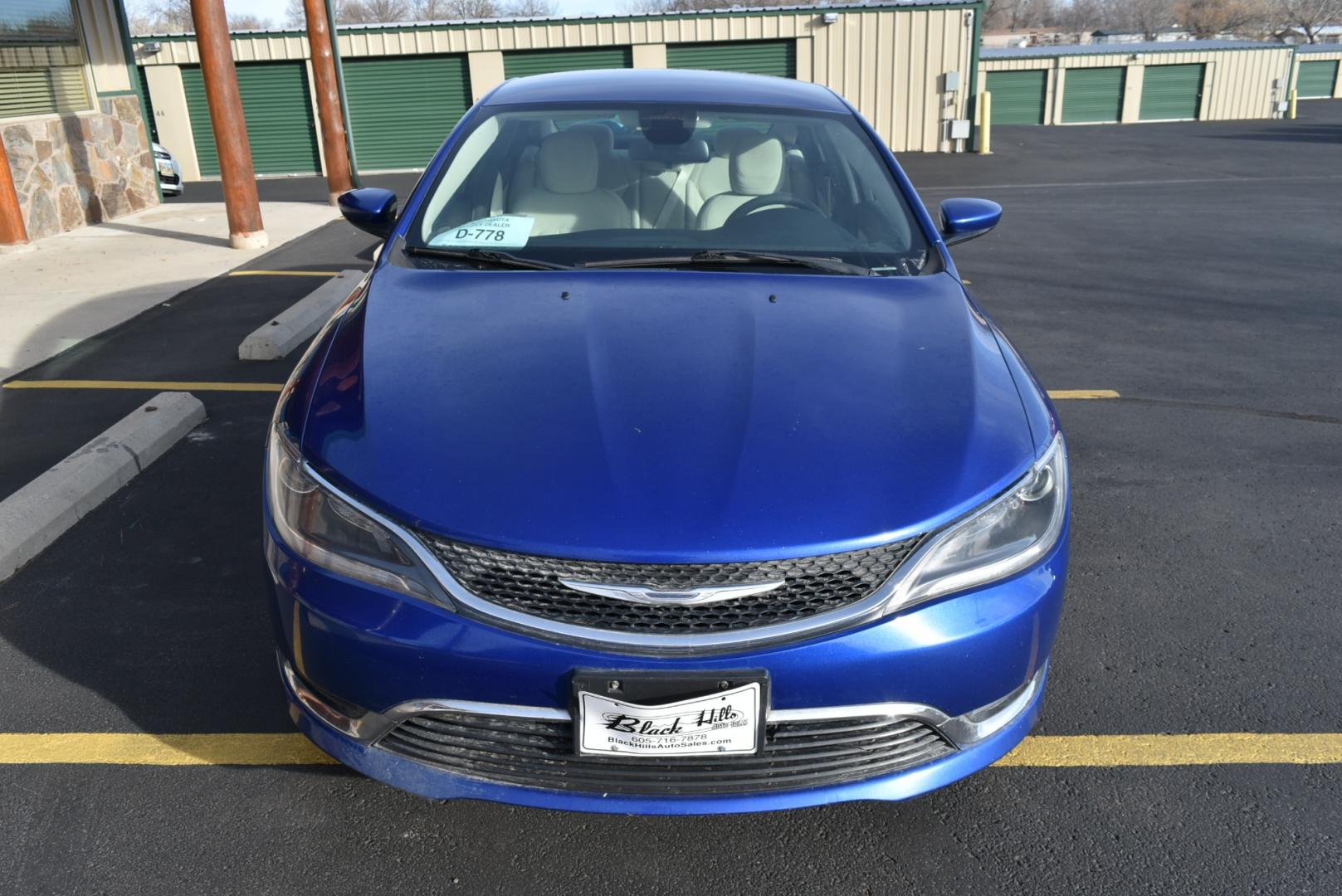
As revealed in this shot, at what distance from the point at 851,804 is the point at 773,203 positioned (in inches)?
76.1

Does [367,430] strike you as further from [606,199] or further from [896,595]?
[606,199]

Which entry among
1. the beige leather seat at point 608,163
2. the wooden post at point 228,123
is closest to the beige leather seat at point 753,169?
the beige leather seat at point 608,163

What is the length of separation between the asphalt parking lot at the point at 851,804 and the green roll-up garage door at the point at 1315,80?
43571 mm

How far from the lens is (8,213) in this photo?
30.9ft

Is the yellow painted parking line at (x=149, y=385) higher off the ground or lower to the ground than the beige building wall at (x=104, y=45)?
lower

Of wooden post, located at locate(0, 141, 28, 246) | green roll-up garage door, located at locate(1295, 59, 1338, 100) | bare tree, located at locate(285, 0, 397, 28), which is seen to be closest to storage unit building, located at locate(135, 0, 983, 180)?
wooden post, located at locate(0, 141, 28, 246)

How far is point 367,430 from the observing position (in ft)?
7.39

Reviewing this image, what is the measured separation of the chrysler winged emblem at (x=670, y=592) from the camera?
6.42ft

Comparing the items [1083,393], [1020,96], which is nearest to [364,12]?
[1020,96]

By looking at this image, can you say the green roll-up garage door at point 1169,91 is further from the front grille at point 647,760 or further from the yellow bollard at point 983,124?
the front grille at point 647,760

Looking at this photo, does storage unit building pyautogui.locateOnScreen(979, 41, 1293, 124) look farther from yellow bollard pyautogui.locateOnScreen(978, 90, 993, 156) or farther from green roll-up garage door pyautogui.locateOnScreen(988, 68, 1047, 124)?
yellow bollard pyautogui.locateOnScreen(978, 90, 993, 156)

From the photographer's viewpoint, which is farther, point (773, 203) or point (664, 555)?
point (773, 203)

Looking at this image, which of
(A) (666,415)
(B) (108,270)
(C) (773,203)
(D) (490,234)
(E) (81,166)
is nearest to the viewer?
(A) (666,415)

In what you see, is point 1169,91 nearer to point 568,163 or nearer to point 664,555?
point 568,163
